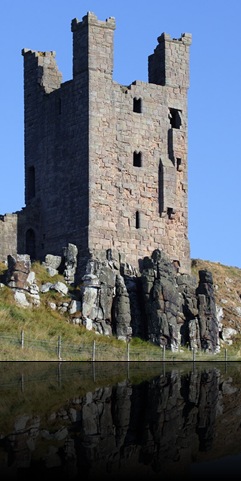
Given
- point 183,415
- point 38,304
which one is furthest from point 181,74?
point 183,415

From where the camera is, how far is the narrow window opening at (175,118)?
2090 inches

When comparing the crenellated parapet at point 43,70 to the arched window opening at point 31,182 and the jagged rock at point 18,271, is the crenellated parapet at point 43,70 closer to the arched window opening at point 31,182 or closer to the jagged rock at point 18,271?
the arched window opening at point 31,182

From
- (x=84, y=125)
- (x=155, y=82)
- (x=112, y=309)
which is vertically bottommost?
(x=112, y=309)

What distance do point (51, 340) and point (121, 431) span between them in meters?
25.7

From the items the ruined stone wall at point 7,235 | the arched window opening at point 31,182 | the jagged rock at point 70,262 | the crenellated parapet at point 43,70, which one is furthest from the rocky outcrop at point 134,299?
the crenellated parapet at point 43,70

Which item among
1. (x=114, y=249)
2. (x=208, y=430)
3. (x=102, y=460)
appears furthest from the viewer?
(x=114, y=249)

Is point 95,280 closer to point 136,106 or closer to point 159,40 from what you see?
point 136,106

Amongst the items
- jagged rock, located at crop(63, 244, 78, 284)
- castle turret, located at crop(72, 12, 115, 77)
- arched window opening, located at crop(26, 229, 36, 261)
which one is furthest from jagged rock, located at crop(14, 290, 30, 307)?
castle turret, located at crop(72, 12, 115, 77)

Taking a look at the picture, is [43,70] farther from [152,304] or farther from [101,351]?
[101,351]

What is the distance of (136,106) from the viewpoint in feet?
169

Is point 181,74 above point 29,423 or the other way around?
above

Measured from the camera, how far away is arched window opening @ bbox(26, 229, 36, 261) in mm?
51625

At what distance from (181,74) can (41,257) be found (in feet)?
38.0

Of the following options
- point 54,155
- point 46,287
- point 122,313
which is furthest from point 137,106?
point 122,313
